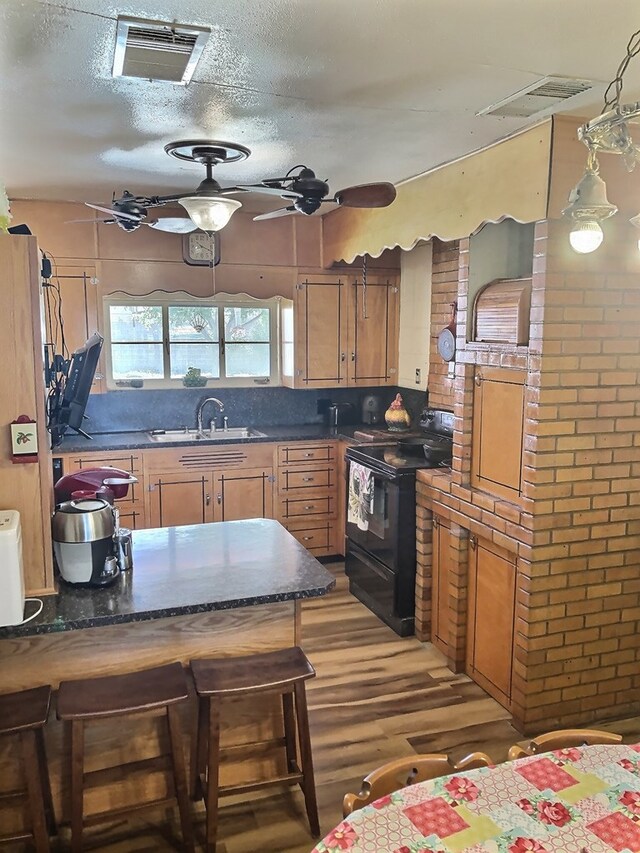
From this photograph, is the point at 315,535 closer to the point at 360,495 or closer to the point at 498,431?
the point at 360,495

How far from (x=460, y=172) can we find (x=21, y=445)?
244cm

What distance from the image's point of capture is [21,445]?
2164 millimetres

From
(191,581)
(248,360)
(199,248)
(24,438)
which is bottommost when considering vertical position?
(191,581)

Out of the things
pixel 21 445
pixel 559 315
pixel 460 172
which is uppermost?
pixel 460 172

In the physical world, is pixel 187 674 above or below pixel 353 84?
below

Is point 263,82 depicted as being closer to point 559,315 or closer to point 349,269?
point 559,315

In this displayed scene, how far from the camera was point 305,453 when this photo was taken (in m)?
5.09

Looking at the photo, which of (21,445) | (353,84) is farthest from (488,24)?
(21,445)

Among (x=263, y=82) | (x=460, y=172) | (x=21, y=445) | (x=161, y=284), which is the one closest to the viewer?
(x=21, y=445)

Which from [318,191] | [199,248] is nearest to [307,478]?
[199,248]

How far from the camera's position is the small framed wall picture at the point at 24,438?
2.15m

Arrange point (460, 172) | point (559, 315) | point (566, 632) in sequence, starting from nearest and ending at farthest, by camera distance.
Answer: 1. point (559, 315)
2. point (566, 632)
3. point (460, 172)

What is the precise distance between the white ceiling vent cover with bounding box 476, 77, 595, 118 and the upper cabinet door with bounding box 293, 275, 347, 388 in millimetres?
2587

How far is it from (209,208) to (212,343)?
2669 mm
